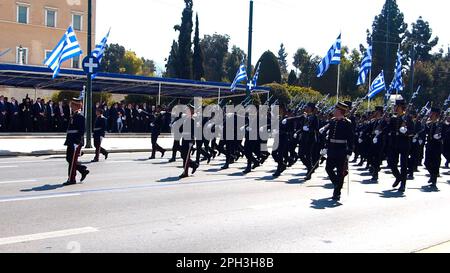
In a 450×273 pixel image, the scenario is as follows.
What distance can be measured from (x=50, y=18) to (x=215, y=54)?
33.9 meters

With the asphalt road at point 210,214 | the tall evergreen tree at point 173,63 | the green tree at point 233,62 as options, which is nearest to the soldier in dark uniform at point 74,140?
the asphalt road at point 210,214

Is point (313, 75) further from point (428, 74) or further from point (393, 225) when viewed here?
point (393, 225)

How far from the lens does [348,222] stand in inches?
329

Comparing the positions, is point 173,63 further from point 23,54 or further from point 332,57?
point 332,57

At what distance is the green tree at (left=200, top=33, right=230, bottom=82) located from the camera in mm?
82312

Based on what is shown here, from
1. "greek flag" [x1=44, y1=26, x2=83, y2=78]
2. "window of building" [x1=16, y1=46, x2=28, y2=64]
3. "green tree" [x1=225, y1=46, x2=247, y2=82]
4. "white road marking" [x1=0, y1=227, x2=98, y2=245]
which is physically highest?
"green tree" [x1=225, y1=46, x2=247, y2=82]

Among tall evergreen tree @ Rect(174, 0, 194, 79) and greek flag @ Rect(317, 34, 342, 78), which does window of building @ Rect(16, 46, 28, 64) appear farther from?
greek flag @ Rect(317, 34, 342, 78)

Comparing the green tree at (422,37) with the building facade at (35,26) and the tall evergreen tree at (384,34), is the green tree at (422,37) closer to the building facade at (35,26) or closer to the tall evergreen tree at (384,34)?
the tall evergreen tree at (384,34)

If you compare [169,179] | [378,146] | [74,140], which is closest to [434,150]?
[378,146]

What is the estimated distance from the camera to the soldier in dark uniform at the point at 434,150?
13242 millimetres

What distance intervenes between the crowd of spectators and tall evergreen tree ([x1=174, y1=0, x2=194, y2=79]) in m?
27.4

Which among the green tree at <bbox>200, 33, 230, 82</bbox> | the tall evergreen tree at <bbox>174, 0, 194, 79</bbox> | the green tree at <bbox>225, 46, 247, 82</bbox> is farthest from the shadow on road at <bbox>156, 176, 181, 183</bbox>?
the green tree at <bbox>200, 33, 230, 82</bbox>
